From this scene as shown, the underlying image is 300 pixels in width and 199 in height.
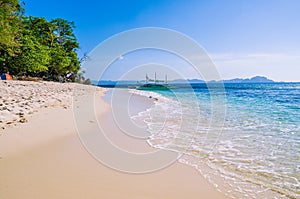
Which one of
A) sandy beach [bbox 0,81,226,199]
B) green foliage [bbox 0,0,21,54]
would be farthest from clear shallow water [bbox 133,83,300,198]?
green foliage [bbox 0,0,21,54]

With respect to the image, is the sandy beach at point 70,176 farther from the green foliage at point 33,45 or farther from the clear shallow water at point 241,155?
the green foliage at point 33,45

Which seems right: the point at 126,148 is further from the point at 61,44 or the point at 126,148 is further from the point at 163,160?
the point at 61,44

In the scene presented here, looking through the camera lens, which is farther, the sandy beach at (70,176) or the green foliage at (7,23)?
the green foliage at (7,23)

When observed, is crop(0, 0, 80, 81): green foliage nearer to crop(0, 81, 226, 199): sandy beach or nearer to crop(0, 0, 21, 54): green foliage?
crop(0, 0, 21, 54): green foliage

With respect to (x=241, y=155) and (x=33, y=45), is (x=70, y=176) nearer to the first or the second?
(x=241, y=155)

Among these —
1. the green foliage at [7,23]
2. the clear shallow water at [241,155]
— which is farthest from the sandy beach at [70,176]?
the green foliage at [7,23]

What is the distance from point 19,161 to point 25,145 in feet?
2.58

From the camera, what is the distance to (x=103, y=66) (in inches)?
197

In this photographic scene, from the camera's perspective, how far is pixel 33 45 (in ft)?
77.9

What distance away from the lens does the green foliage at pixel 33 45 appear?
17.5m

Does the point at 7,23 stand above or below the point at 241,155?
above

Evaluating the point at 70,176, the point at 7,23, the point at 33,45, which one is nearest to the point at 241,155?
the point at 70,176

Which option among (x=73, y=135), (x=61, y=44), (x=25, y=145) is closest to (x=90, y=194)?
(x=25, y=145)

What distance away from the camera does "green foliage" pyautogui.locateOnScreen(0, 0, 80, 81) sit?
57.3ft
